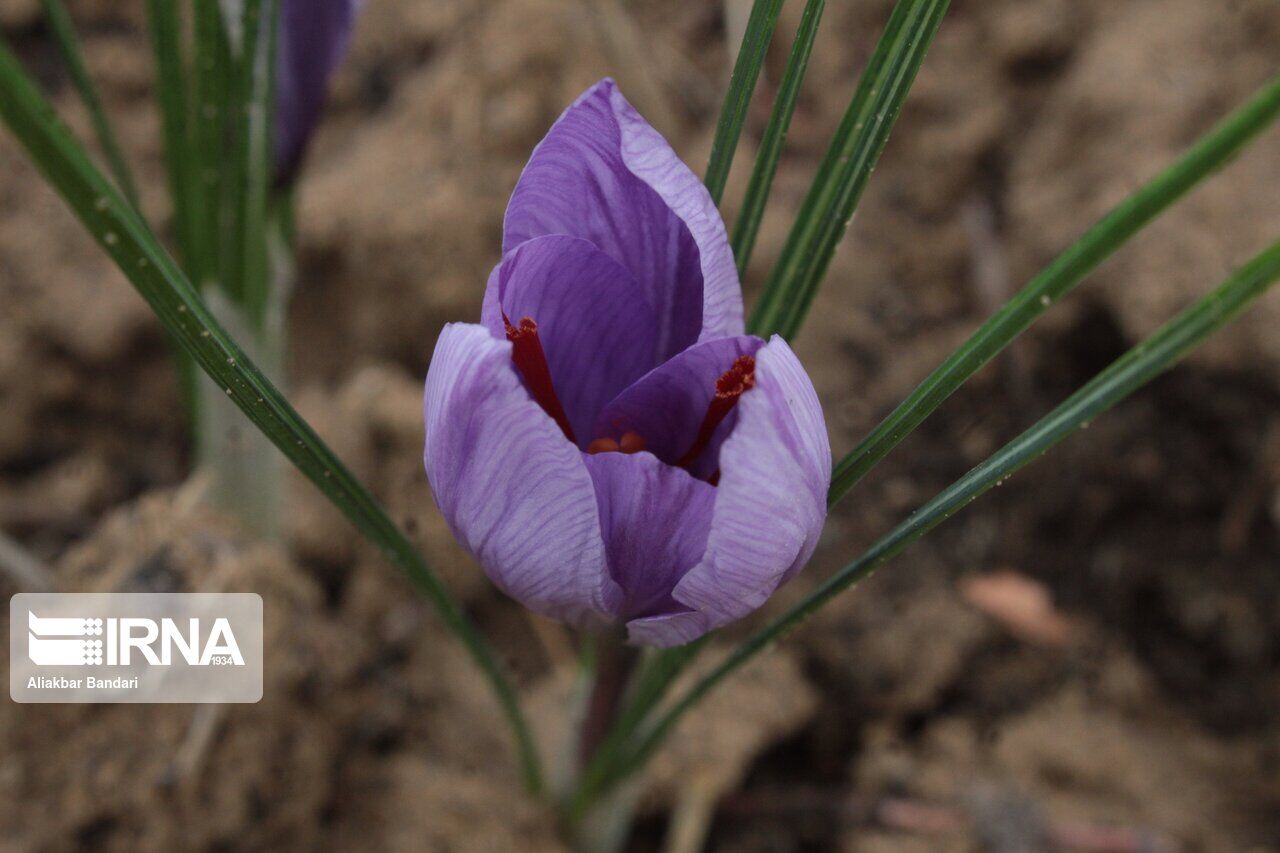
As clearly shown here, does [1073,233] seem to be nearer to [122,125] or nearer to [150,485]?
[150,485]

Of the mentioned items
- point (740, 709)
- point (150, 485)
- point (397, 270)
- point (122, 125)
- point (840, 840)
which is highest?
point (122, 125)

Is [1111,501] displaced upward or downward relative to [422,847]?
upward

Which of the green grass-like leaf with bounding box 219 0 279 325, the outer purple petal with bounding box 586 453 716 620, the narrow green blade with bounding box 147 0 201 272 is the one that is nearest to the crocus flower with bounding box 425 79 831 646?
the outer purple petal with bounding box 586 453 716 620

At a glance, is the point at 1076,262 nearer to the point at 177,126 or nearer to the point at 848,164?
the point at 848,164

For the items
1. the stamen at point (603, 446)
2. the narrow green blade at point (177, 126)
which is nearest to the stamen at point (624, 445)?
the stamen at point (603, 446)

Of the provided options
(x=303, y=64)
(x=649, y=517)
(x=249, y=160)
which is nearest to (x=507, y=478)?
(x=649, y=517)

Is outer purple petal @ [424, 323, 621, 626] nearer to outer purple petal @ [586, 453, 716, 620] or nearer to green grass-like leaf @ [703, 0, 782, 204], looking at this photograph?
outer purple petal @ [586, 453, 716, 620]

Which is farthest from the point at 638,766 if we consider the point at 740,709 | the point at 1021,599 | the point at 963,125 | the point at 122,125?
the point at 122,125
